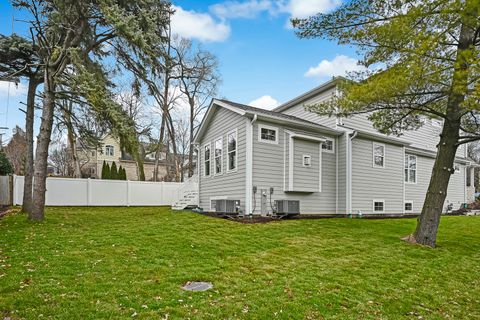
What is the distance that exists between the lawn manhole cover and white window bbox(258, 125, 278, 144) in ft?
25.2

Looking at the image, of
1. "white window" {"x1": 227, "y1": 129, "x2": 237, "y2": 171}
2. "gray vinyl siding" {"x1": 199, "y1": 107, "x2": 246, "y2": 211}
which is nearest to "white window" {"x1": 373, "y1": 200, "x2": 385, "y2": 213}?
"gray vinyl siding" {"x1": 199, "y1": 107, "x2": 246, "y2": 211}

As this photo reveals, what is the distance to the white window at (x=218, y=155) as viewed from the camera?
555 inches

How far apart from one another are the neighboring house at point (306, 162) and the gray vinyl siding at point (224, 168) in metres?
0.04

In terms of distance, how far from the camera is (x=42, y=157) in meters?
9.79

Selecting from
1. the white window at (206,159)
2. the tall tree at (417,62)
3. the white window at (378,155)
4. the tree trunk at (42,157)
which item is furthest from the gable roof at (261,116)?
the tree trunk at (42,157)

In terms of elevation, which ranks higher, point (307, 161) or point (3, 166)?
point (307, 161)

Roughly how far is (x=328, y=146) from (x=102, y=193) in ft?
41.6

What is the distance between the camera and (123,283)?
181 inches

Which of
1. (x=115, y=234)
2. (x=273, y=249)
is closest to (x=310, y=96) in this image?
(x=273, y=249)

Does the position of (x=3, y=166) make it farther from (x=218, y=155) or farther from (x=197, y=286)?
(x=197, y=286)

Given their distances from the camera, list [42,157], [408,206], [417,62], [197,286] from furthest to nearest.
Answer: [408,206], [42,157], [417,62], [197,286]

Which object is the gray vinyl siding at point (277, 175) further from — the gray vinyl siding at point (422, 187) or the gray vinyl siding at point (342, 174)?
the gray vinyl siding at point (422, 187)

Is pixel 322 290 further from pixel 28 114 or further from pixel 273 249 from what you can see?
pixel 28 114

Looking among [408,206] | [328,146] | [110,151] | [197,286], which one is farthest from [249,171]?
[110,151]
